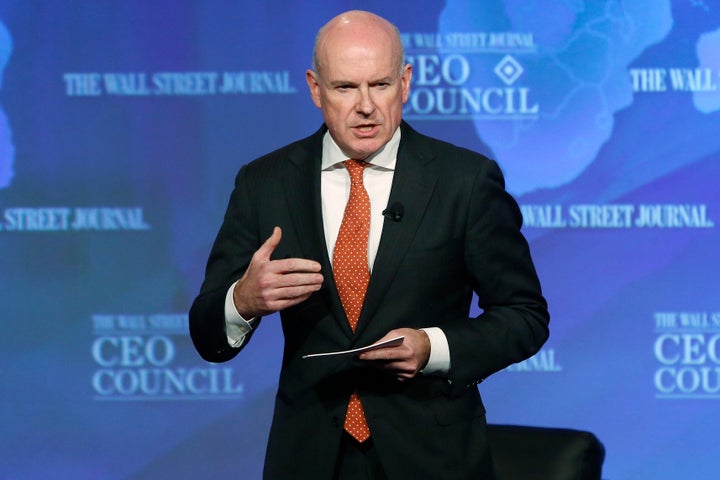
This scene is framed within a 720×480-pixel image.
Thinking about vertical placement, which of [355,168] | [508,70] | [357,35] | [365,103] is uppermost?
[508,70]

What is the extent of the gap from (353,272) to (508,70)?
2.11 metres

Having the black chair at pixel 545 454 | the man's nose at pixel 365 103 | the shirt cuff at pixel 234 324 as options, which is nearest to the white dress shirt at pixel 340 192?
the shirt cuff at pixel 234 324

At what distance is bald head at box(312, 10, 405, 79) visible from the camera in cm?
210

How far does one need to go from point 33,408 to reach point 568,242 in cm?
215

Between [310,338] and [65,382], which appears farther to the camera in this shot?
[65,382]

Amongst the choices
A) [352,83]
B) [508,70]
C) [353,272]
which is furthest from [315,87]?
[508,70]

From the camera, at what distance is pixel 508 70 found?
13.0ft

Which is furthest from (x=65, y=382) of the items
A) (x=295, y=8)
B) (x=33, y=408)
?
(x=295, y=8)

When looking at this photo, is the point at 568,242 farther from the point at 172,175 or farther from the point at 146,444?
the point at 146,444

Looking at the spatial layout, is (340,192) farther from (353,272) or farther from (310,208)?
(353,272)

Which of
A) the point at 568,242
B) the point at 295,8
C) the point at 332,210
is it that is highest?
the point at 295,8

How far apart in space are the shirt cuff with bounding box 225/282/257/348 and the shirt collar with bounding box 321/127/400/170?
319 millimetres

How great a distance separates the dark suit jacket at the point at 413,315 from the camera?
2.01 meters

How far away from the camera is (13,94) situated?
411 centimetres
